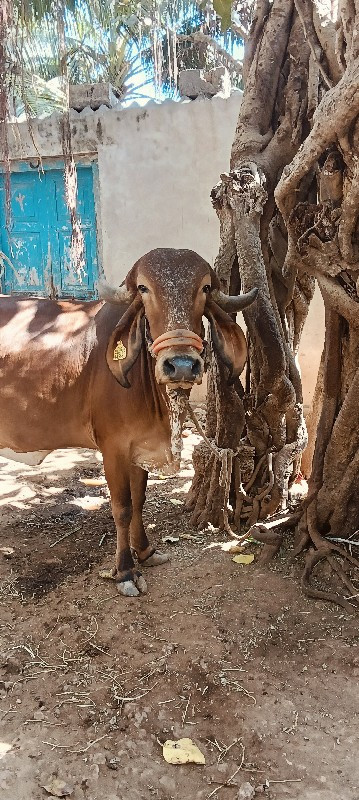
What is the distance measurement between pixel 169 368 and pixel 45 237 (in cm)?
581

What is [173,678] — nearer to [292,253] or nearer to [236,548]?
[236,548]

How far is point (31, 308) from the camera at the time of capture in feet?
12.7

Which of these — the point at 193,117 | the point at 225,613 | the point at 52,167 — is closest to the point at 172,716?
the point at 225,613

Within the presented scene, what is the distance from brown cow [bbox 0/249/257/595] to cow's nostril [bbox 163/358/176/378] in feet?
0.27

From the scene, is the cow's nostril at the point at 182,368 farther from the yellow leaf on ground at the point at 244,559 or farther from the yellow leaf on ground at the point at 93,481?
the yellow leaf on ground at the point at 93,481

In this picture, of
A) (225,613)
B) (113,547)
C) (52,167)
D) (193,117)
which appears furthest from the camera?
(52,167)

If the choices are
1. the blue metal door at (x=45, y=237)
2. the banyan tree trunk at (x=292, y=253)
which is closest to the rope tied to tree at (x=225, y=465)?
the banyan tree trunk at (x=292, y=253)

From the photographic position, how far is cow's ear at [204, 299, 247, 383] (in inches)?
124

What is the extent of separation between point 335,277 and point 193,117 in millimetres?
4391

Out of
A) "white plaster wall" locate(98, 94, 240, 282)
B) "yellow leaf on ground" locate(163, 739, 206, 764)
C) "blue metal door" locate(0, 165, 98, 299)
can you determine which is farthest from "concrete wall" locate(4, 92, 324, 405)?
"yellow leaf on ground" locate(163, 739, 206, 764)

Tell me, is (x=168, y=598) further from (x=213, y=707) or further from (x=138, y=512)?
(x=213, y=707)

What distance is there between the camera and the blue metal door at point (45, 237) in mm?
7562

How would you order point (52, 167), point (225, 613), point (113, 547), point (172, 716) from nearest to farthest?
point (172, 716), point (225, 613), point (113, 547), point (52, 167)

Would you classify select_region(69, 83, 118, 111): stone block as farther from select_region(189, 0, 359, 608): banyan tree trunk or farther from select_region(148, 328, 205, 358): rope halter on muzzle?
select_region(148, 328, 205, 358): rope halter on muzzle
